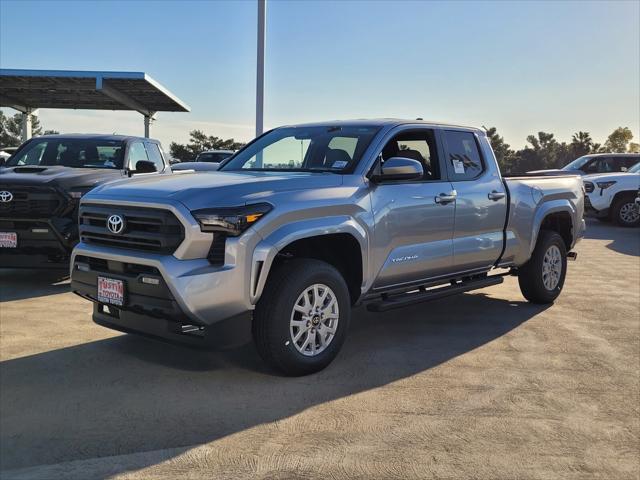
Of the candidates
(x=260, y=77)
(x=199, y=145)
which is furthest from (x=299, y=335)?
(x=199, y=145)

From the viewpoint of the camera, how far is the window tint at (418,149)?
17.9 ft

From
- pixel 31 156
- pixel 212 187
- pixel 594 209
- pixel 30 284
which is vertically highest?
pixel 31 156

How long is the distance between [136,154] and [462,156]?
5053mm

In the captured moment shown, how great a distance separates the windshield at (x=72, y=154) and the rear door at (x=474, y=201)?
475cm

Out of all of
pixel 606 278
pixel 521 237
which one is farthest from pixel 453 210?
pixel 606 278

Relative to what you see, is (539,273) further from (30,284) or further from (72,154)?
(72,154)

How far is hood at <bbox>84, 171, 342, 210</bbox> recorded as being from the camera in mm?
3973

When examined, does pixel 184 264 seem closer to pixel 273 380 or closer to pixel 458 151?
pixel 273 380

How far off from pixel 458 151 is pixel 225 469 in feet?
13.0

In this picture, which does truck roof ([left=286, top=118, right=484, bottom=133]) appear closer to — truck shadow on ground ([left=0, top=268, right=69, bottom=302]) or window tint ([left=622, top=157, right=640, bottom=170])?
truck shadow on ground ([left=0, top=268, right=69, bottom=302])

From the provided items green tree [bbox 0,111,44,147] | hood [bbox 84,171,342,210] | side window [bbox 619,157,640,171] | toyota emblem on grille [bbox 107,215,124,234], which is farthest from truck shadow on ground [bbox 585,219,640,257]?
green tree [bbox 0,111,44,147]

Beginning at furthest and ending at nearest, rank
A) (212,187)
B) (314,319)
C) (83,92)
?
(83,92), (314,319), (212,187)

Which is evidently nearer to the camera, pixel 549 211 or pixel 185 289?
pixel 185 289

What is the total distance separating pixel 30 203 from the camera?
6.92 metres
